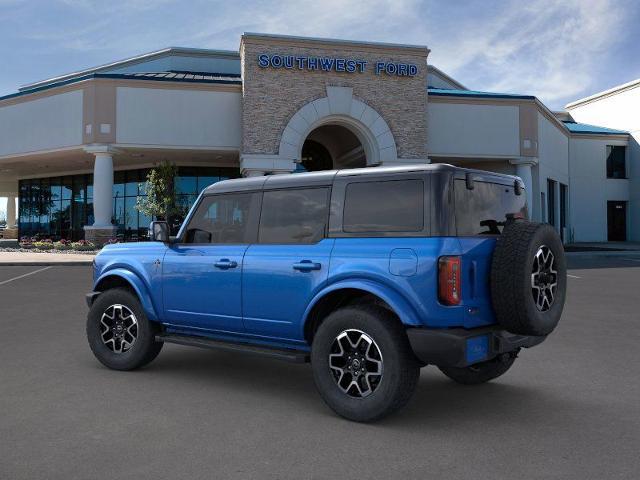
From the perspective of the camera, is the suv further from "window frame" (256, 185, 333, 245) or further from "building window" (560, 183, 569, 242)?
"building window" (560, 183, 569, 242)

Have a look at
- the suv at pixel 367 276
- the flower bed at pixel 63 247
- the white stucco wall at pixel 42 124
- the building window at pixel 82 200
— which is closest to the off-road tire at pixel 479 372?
the suv at pixel 367 276

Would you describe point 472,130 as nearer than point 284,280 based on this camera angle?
No

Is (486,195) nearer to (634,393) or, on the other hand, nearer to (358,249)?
(358,249)

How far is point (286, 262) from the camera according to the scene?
5.03 metres

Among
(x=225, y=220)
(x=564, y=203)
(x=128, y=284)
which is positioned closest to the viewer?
(x=225, y=220)

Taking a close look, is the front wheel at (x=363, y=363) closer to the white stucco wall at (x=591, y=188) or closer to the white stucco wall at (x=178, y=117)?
the white stucco wall at (x=178, y=117)

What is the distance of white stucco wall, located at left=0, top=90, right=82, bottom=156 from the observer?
1178 inches

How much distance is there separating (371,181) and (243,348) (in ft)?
6.13

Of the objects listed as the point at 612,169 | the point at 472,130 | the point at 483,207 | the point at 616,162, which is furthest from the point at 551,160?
the point at 483,207

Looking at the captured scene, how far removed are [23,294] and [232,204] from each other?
9.36 metres

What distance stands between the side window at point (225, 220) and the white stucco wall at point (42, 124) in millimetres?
26603

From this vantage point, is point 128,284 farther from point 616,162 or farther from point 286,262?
point 616,162

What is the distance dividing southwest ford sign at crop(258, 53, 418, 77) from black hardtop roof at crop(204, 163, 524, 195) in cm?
2361

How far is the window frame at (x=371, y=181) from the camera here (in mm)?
4461
